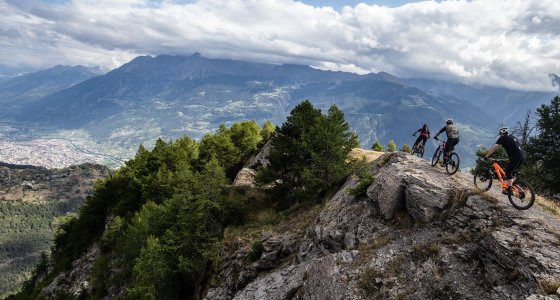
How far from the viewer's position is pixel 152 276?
29.5 metres

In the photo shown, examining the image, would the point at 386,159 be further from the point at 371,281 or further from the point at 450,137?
the point at 371,281

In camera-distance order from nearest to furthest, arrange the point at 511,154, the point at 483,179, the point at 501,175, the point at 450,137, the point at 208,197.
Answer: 1. the point at 511,154
2. the point at 501,175
3. the point at 483,179
4. the point at 450,137
5. the point at 208,197

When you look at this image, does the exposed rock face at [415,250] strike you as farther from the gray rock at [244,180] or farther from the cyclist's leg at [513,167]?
the gray rock at [244,180]

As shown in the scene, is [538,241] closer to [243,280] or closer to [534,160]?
[243,280]

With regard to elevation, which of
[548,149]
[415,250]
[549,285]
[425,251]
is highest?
[548,149]

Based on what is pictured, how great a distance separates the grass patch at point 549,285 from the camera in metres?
11.6

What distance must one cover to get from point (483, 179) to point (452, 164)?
8.15 ft

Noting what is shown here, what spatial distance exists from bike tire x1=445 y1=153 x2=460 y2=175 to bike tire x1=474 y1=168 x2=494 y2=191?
4.86 feet

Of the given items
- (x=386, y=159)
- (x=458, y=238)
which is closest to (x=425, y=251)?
(x=458, y=238)

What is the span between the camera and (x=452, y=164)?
22031 millimetres

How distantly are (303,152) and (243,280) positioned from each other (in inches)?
593

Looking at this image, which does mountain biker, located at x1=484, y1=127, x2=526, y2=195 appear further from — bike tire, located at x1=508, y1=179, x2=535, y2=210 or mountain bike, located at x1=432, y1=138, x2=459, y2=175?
mountain bike, located at x1=432, y1=138, x2=459, y2=175

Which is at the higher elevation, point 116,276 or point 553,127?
point 553,127

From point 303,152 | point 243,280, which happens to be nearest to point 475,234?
point 243,280
